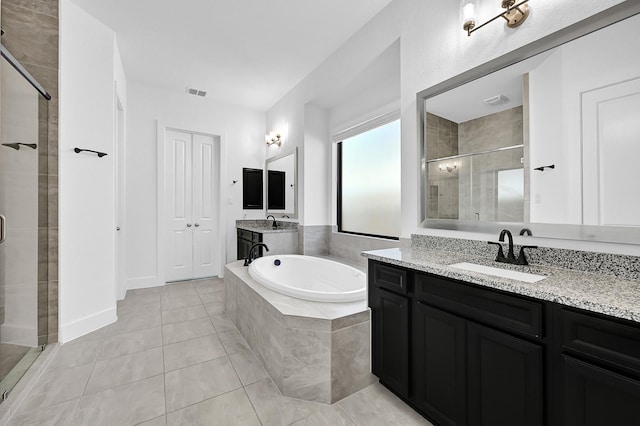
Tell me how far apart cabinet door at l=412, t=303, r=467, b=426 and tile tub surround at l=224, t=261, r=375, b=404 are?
35cm

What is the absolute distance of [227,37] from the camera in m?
2.88

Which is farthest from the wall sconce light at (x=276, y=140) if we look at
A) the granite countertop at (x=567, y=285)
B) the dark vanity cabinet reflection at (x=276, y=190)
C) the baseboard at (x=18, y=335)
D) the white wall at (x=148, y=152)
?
the baseboard at (x=18, y=335)

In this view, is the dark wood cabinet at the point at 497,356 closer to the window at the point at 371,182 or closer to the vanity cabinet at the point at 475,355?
the vanity cabinet at the point at 475,355

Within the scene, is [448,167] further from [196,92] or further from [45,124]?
[196,92]

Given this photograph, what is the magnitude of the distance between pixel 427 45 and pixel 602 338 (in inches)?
78.1

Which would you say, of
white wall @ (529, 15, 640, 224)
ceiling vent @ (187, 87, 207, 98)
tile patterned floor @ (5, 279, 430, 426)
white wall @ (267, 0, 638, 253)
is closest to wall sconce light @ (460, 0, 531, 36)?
white wall @ (267, 0, 638, 253)

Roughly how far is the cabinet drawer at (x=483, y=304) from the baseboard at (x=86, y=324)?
2.83m

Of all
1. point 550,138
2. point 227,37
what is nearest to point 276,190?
point 227,37

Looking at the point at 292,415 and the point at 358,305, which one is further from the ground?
the point at 358,305

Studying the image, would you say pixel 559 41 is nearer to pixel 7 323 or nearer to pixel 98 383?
pixel 98 383

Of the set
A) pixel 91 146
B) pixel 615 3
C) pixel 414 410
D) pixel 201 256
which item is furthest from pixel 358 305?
pixel 201 256

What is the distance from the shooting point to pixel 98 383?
5.91 ft

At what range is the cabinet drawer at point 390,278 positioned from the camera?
1579 millimetres

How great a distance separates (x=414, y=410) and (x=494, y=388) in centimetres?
60
